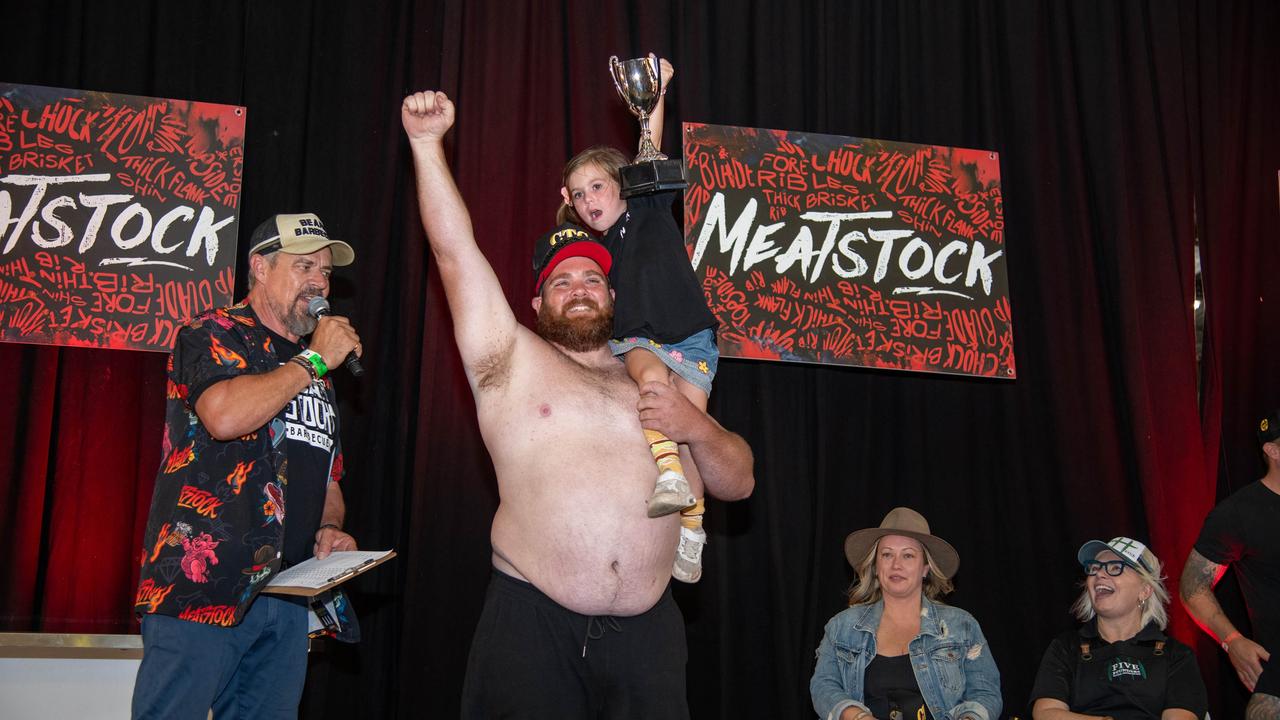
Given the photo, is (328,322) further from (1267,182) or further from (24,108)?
(1267,182)

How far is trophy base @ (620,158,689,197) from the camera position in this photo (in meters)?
2.71

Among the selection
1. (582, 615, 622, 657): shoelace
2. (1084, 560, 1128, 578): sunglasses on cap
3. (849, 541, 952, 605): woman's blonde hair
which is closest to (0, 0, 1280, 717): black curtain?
(849, 541, 952, 605): woman's blonde hair

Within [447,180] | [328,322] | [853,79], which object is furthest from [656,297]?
[853,79]

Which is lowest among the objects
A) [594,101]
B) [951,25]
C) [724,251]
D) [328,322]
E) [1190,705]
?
[1190,705]

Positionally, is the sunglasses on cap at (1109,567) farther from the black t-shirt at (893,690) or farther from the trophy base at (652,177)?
the trophy base at (652,177)

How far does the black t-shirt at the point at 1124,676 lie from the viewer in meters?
3.56

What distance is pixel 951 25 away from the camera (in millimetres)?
5176

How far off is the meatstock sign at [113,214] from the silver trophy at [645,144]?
6.15 ft

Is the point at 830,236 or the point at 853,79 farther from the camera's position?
the point at 853,79

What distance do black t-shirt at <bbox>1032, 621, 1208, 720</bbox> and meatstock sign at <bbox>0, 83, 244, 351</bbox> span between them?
3283mm

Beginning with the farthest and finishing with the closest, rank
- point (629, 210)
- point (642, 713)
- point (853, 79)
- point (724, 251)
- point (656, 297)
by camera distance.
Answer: point (853, 79), point (724, 251), point (629, 210), point (656, 297), point (642, 713)

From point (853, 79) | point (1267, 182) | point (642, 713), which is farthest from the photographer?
point (1267, 182)

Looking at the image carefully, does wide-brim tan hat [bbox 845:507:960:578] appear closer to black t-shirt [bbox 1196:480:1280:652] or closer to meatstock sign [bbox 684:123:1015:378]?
meatstock sign [bbox 684:123:1015:378]

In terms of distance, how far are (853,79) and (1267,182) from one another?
2.19 metres
